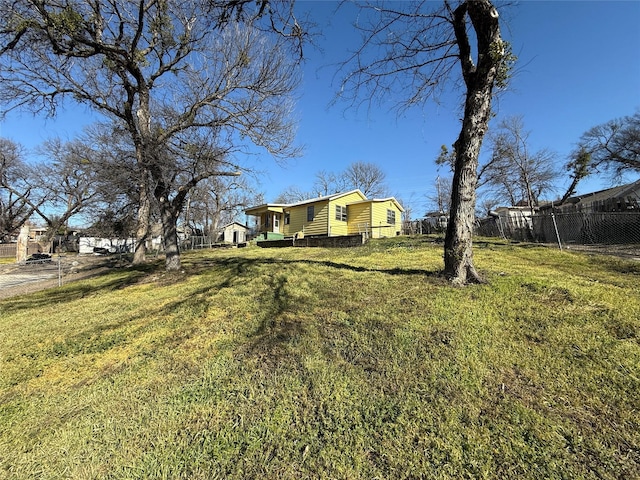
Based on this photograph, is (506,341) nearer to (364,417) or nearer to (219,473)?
(364,417)

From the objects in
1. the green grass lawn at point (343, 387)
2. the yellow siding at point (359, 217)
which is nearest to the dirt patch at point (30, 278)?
the green grass lawn at point (343, 387)

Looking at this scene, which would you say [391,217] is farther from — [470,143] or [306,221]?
[470,143]

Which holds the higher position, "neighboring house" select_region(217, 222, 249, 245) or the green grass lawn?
"neighboring house" select_region(217, 222, 249, 245)

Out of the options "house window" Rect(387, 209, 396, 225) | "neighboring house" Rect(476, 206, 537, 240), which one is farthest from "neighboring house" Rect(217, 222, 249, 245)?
"neighboring house" Rect(476, 206, 537, 240)

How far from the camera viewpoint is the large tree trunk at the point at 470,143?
496cm

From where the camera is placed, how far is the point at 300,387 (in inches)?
107

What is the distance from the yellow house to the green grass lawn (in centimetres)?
1488

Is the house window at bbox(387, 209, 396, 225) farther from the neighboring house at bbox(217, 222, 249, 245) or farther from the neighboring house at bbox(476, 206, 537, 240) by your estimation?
the neighboring house at bbox(217, 222, 249, 245)

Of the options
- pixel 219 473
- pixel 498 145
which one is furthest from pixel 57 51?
pixel 498 145

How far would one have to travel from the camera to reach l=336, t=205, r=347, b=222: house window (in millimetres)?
20175

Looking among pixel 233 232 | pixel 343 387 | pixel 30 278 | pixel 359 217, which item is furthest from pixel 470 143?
pixel 233 232

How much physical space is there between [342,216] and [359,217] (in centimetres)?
120

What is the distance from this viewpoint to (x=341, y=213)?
2047 cm

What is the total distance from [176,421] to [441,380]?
7.68 feet
